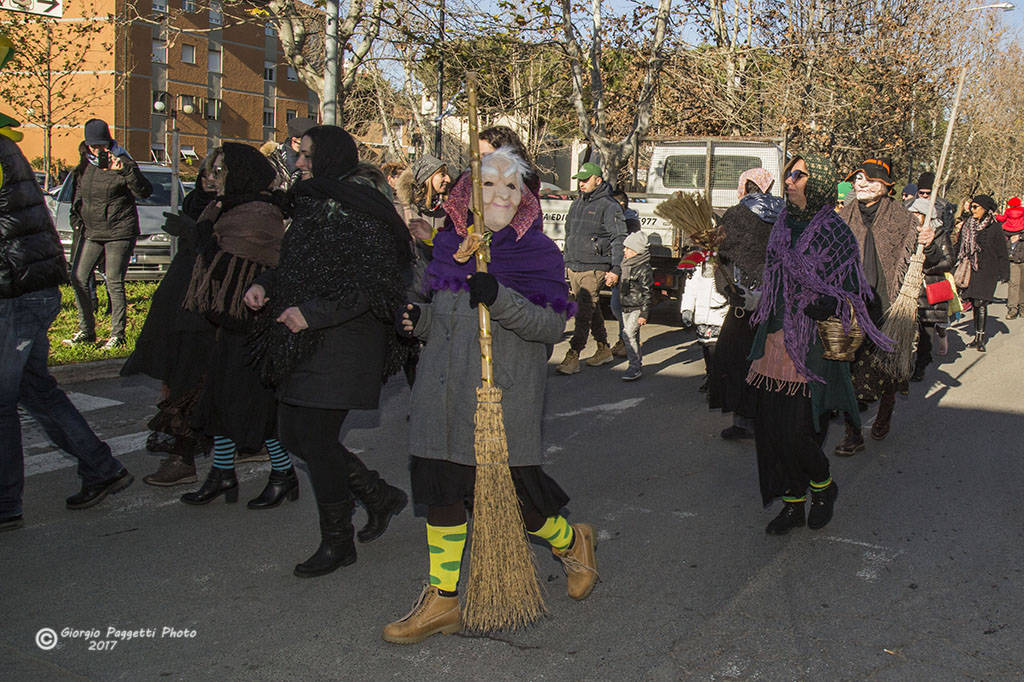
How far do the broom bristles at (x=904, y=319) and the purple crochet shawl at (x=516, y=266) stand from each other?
3.66m

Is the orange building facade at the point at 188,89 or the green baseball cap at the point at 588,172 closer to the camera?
the green baseball cap at the point at 588,172

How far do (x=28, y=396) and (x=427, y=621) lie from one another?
8.29 ft

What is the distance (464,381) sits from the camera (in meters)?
3.52

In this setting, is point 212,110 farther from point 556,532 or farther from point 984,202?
point 556,532

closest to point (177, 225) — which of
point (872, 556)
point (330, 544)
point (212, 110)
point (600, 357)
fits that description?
point (330, 544)

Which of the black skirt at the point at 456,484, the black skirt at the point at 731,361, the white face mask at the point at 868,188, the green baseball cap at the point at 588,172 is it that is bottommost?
the black skirt at the point at 456,484

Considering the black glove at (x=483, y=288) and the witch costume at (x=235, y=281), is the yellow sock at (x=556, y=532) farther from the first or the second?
the witch costume at (x=235, y=281)

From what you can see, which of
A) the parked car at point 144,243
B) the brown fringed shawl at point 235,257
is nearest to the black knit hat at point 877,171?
the brown fringed shawl at point 235,257

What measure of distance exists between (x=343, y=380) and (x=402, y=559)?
3.26ft

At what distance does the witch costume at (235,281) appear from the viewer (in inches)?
184

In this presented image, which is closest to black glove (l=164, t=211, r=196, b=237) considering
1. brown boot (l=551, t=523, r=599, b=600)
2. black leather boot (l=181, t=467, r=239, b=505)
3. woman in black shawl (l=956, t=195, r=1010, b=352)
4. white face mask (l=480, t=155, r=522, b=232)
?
black leather boot (l=181, t=467, r=239, b=505)

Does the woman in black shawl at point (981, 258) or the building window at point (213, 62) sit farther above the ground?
the building window at point (213, 62)

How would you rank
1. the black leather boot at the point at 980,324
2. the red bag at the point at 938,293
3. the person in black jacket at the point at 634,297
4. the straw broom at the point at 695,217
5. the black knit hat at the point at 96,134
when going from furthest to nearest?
the black leather boot at the point at 980,324, the person in black jacket at the point at 634,297, the black knit hat at the point at 96,134, the red bag at the point at 938,293, the straw broom at the point at 695,217

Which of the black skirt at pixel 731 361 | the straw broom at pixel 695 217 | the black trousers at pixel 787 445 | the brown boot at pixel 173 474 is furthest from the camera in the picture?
the black skirt at pixel 731 361
